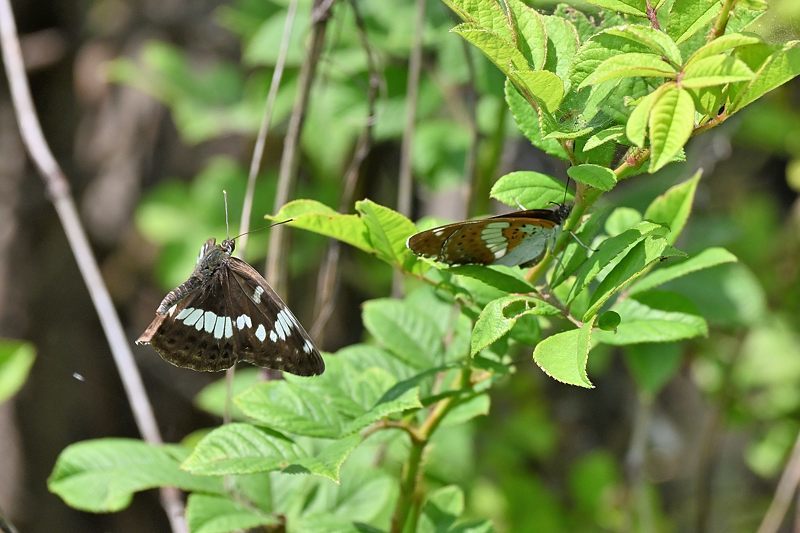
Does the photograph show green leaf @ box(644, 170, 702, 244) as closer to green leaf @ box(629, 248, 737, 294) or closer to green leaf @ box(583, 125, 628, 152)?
green leaf @ box(629, 248, 737, 294)

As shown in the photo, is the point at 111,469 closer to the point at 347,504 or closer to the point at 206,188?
the point at 347,504

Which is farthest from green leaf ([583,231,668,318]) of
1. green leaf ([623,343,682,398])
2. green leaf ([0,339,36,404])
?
green leaf ([0,339,36,404])

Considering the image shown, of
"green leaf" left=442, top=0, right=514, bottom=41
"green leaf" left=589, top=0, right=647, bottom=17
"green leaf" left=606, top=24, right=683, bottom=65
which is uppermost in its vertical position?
"green leaf" left=442, top=0, right=514, bottom=41

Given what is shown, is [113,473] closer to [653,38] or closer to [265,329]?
[265,329]

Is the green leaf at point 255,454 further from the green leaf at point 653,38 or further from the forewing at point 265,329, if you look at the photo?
the green leaf at point 653,38

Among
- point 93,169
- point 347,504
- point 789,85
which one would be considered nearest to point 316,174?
point 93,169

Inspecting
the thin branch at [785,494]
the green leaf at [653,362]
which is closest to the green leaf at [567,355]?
the green leaf at [653,362]

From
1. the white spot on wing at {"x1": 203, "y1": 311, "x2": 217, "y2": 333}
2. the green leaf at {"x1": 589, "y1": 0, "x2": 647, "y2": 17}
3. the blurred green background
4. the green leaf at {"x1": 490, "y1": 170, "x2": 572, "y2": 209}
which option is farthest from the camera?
the blurred green background
